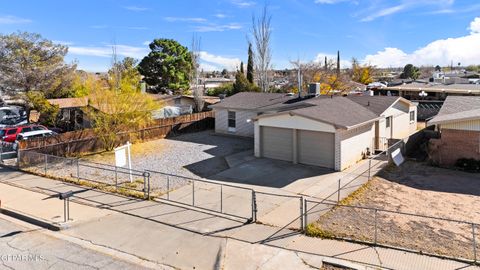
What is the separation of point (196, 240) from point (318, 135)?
10990 millimetres

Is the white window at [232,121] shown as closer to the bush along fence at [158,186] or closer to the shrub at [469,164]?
the bush along fence at [158,186]

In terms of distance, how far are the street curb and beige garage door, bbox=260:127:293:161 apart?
41.3 feet

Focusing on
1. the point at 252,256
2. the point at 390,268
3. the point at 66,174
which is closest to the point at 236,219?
the point at 252,256

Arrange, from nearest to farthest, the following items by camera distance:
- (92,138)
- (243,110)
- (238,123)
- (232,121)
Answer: (92,138), (243,110), (238,123), (232,121)

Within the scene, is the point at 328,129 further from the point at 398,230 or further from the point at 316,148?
the point at 398,230

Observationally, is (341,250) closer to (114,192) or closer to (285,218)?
(285,218)

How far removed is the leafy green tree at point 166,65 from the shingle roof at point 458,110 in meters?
38.7

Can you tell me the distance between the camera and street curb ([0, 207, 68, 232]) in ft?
41.7

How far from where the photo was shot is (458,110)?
23.7 metres

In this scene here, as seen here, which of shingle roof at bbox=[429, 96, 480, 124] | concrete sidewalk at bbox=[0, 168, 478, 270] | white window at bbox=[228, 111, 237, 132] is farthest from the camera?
white window at bbox=[228, 111, 237, 132]

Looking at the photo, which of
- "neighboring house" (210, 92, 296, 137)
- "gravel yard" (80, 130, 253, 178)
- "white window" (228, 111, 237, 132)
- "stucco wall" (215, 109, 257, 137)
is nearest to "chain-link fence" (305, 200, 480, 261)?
"gravel yard" (80, 130, 253, 178)

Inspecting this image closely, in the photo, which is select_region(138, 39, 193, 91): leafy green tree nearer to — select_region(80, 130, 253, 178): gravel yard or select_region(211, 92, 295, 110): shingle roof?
select_region(211, 92, 295, 110): shingle roof

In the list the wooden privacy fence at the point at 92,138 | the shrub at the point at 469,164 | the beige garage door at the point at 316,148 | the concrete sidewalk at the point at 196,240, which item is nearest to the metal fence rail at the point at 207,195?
the concrete sidewalk at the point at 196,240

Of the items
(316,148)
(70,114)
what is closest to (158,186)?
(316,148)
